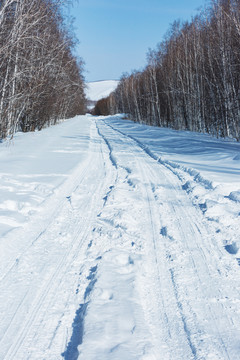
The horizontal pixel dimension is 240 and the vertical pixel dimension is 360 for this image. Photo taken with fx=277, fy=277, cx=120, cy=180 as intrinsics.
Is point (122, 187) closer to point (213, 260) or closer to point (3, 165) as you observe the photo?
point (213, 260)

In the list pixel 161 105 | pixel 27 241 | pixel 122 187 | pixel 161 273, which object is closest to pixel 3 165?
pixel 122 187

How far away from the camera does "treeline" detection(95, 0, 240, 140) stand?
1408cm

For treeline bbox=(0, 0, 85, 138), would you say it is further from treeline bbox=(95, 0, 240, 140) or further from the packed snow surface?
treeline bbox=(95, 0, 240, 140)

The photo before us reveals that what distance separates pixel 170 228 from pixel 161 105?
101ft

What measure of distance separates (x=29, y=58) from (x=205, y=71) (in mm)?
10977

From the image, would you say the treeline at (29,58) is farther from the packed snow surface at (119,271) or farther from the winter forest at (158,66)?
the packed snow surface at (119,271)

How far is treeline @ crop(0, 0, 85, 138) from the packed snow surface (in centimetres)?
660

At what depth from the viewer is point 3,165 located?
7047mm

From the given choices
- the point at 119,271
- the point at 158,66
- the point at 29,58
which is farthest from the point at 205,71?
the point at 119,271

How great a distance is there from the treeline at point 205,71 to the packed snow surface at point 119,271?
10.7 meters

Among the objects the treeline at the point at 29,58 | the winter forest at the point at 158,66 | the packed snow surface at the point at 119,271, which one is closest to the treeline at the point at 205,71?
the winter forest at the point at 158,66

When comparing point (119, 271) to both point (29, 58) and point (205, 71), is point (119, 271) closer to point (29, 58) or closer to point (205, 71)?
point (29, 58)

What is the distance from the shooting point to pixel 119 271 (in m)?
2.54

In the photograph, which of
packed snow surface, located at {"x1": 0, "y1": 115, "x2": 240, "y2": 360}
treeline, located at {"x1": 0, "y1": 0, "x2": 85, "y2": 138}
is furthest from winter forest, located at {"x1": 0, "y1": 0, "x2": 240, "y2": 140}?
packed snow surface, located at {"x1": 0, "y1": 115, "x2": 240, "y2": 360}
